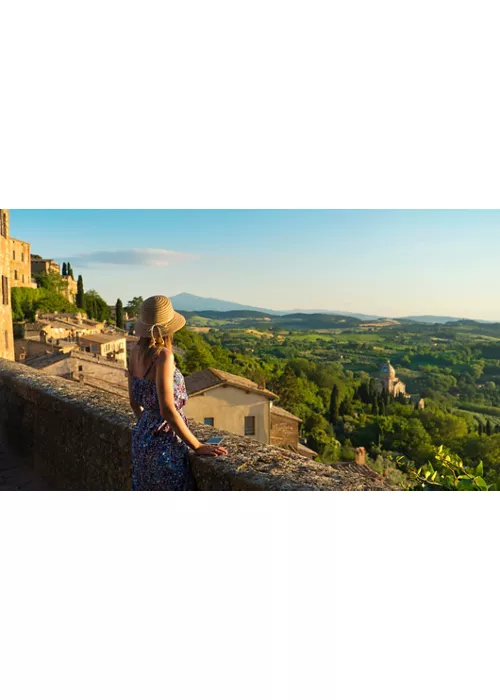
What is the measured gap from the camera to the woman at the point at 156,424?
5.60 feet

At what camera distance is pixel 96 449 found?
234 centimetres

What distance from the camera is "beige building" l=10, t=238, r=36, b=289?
35.3m

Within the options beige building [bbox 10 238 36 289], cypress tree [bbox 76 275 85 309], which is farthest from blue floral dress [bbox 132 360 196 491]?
cypress tree [bbox 76 275 85 309]

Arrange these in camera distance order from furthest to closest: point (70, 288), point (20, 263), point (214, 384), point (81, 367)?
1. point (70, 288)
2. point (20, 263)
3. point (81, 367)
4. point (214, 384)

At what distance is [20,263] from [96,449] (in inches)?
1501

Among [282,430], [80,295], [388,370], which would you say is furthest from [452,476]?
[80,295]

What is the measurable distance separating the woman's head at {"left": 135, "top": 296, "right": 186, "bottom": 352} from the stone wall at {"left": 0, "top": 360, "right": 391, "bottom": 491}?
1.33 feet

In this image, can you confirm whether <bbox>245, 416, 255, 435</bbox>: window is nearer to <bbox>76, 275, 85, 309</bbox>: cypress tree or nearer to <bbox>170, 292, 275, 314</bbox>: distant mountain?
<bbox>170, 292, 275, 314</bbox>: distant mountain

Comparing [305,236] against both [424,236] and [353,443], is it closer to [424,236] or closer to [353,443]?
[424,236]

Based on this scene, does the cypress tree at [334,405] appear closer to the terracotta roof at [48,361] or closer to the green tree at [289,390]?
the green tree at [289,390]

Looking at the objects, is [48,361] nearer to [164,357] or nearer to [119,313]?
[164,357]

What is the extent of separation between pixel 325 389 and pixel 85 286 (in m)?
24.0

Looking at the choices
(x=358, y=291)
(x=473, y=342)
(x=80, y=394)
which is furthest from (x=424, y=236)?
(x=80, y=394)

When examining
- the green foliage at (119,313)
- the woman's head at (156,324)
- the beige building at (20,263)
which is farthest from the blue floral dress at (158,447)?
the green foliage at (119,313)
